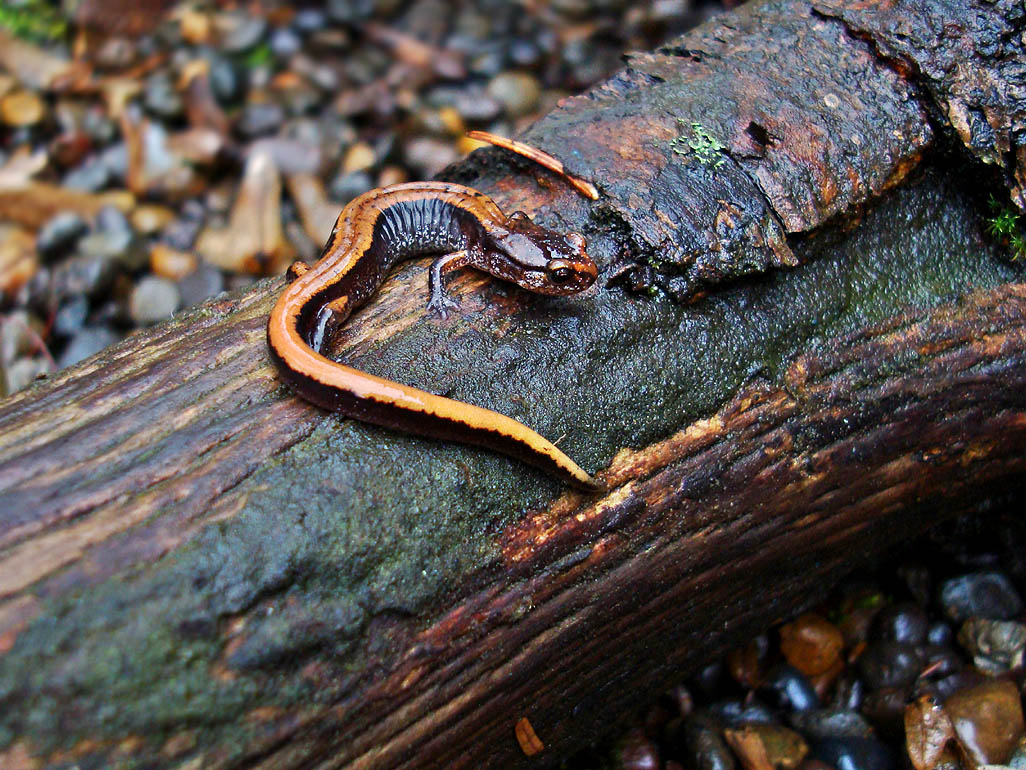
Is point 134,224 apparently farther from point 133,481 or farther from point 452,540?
point 452,540

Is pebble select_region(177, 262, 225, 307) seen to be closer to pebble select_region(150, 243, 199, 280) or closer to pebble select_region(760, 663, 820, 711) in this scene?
pebble select_region(150, 243, 199, 280)

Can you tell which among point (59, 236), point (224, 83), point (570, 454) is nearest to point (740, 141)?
point (570, 454)

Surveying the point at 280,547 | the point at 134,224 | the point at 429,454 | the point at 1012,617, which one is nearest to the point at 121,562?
the point at 280,547

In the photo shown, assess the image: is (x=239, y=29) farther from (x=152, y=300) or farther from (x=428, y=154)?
(x=152, y=300)

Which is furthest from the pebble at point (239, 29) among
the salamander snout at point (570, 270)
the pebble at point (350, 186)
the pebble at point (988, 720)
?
the pebble at point (988, 720)

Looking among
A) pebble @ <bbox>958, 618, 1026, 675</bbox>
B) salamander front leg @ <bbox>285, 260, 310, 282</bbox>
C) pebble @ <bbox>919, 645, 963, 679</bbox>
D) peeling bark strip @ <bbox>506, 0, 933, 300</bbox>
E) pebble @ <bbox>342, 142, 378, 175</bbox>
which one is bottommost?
pebble @ <bbox>919, 645, 963, 679</bbox>

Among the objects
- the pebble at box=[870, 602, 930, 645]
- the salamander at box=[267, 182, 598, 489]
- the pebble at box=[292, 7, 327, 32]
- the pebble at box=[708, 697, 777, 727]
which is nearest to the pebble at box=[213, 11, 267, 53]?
the pebble at box=[292, 7, 327, 32]

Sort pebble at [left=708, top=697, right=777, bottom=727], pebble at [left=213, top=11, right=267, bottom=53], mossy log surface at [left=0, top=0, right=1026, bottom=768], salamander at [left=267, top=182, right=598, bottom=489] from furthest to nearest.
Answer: pebble at [left=213, top=11, right=267, bottom=53] → pebble at [left=708, top=697, right=777, bottom=727] → salamander at [left=267, top=182, right=598, bottom=489] → mossy log surface at [left=0, top=0, right=1026, bottom=768]

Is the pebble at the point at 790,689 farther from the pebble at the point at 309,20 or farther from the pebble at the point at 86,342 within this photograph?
the pebble at the point at 309,20
